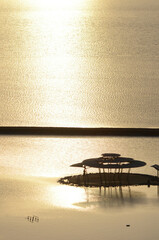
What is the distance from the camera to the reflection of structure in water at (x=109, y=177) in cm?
697

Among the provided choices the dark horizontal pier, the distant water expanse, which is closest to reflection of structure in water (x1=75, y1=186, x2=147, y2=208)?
the dark horizontal pier

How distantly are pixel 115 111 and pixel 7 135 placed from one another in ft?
5.28

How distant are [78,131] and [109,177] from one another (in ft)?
6.85

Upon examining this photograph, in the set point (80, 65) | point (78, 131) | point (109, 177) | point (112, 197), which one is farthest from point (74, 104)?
point (112, 197)

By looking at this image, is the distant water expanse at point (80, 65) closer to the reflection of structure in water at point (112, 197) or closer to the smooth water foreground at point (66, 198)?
the smooth water foreground at point (66, 198)

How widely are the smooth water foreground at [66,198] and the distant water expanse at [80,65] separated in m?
1.11

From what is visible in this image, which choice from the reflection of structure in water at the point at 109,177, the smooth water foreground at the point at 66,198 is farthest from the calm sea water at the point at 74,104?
the reflection of structure in water at the point at 109,177

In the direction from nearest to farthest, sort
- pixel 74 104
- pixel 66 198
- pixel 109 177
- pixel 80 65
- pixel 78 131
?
pixel 66 198 < pixel 109 177 < pixel 78 131 < pixel 74 104 < pixel 80 65

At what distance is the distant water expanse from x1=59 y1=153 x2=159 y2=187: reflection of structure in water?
2.32 m

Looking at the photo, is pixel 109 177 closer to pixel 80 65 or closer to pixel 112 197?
pixel 112 197

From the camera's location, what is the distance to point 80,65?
1316 centimetres

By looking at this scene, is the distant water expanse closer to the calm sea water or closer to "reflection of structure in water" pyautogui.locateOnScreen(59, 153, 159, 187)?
the calm sea water

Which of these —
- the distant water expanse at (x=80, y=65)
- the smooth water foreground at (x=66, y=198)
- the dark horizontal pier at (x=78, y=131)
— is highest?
the distant water expanse at (x=80, y=65)

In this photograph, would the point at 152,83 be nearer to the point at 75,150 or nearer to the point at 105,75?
the point at 105,75
